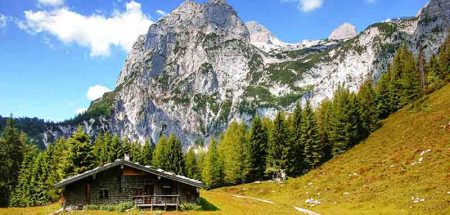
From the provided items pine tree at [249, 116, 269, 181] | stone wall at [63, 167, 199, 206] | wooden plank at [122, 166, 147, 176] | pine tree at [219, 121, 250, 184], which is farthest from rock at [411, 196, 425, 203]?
pine tree at [219, 121, 250, 184]

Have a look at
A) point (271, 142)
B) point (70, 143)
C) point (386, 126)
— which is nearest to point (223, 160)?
point (271, 142)

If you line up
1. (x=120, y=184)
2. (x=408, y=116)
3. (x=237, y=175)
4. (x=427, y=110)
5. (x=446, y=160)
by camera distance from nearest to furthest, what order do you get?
(x=120, y=184) < (x=446, y=160) < (x=427, y=110) < (x=408, y=116) < (x=237, y=175)

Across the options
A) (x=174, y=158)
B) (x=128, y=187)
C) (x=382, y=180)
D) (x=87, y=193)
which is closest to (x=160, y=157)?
(x=174, y=158)

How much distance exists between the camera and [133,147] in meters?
116

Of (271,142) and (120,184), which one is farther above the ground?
(271,142)

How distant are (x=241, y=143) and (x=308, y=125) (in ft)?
53.7

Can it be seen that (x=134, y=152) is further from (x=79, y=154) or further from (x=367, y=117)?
(x=367, y=117)

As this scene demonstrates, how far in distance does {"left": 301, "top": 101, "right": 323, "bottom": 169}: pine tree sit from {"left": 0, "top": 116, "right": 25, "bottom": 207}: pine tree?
222 ft

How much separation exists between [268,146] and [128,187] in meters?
50.5

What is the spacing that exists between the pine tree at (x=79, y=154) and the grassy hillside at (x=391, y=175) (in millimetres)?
30998

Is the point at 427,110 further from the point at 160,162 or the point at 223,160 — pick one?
the point at 160,162

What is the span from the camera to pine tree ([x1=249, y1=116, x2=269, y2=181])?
95.5 metres

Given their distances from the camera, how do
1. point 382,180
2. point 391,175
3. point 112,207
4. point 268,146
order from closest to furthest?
1. point 112,207
2. point 382,180
3. point 391,175
4. point 268,146

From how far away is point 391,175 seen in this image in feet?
191
